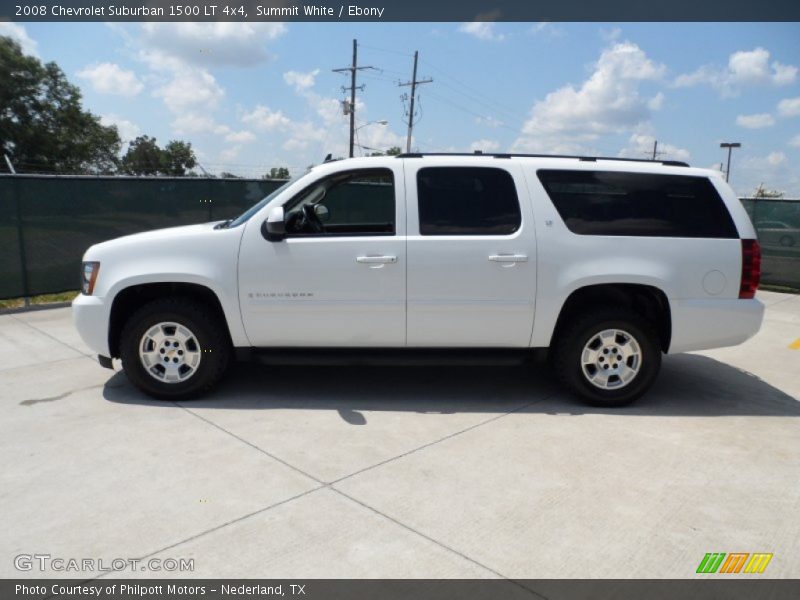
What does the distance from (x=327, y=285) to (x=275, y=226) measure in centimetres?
60

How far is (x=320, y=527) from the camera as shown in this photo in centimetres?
312

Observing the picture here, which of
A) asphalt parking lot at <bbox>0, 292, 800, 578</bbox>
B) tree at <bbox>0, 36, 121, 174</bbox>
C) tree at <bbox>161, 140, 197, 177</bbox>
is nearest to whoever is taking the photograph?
asphalt parking lot at <bbox>0, 292, 800, 578</bbox>

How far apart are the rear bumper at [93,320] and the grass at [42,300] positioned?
459 centimetres

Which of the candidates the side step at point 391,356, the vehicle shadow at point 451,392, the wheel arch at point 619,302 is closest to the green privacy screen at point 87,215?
the vehicle shadow at point 451,392

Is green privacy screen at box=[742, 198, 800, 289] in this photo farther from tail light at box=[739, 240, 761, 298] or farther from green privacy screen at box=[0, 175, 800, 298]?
tail light at box=[739, 240, 761, 298]

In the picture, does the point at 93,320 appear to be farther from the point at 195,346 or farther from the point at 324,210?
the point at 324,210

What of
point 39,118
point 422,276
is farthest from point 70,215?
point 39,118

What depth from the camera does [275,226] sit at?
455cm

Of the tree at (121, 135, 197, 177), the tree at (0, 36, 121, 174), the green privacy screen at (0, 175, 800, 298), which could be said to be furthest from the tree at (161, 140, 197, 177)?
the green privacy screen at (0, 175, 800, 298)

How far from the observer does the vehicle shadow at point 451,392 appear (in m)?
4.91

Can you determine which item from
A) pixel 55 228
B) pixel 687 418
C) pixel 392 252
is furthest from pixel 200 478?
pixel 55 228

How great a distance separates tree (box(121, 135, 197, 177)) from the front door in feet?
305

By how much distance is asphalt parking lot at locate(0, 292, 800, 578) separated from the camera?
292cm
